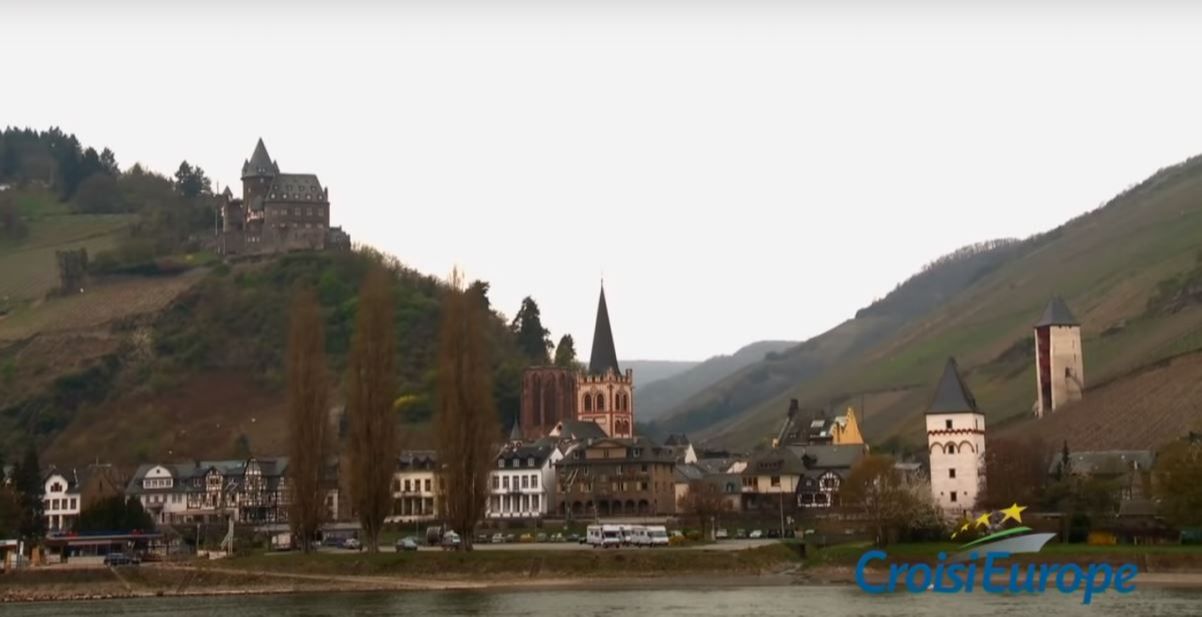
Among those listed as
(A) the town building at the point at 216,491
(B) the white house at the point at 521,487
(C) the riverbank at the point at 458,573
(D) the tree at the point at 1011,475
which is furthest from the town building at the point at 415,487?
(C) the riverbank at the point at 458,573

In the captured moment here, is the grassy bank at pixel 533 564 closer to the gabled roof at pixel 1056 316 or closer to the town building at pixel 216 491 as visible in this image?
the town building at pixel 216 491

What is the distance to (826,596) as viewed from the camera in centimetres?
8031

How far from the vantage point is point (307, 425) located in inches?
3839

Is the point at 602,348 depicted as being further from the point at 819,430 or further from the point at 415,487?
the point at 415,487

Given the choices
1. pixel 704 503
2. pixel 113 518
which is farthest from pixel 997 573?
pixel 113 518

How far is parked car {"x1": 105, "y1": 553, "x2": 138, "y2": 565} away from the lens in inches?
3960

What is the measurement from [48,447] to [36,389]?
1051 cm

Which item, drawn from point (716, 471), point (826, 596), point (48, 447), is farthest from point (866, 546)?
point (48, 447)

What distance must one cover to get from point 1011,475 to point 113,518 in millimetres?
57479

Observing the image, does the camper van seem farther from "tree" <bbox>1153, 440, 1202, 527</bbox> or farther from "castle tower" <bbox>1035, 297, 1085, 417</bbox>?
"castle tower" <bbox>1035, 297, 1085, 417</bbox>

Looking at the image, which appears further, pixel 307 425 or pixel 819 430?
pixel 819 430

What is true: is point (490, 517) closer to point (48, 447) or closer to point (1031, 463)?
point (1031, 463)

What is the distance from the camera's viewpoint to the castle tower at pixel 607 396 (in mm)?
177500

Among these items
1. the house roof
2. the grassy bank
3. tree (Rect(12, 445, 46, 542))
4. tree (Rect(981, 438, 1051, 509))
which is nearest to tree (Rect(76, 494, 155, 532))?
tree (Rect(12, 445, 46, 542))
